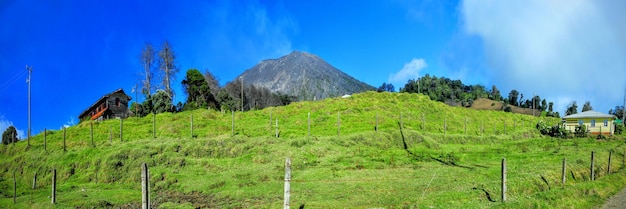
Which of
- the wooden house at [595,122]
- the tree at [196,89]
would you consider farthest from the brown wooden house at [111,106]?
the wooden house at [595,122]

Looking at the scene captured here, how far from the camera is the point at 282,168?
22.6 metres

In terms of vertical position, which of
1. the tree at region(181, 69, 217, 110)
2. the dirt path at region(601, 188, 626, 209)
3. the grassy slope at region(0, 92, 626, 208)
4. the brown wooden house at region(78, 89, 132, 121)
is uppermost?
the tree at region(181, 69, 217, 110)

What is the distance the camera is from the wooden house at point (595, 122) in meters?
58.1

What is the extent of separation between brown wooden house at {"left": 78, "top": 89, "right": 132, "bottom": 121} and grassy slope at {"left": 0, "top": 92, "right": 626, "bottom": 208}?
740 inches

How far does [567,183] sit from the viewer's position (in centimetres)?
2055

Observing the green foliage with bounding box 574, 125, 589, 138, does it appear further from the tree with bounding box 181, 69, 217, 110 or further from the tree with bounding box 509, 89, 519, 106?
the tree with bounding box 509, 89, 519, 106

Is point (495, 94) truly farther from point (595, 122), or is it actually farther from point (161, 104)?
point (161, 104)

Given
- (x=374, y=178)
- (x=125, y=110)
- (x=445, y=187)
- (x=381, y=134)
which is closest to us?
(x=445, y=187)

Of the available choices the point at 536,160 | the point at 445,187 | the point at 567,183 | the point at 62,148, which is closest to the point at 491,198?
the point at 445,187

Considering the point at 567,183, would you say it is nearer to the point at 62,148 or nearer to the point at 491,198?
the point at 491,198

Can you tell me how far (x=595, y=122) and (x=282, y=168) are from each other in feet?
181

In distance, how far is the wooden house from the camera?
58.1 metres

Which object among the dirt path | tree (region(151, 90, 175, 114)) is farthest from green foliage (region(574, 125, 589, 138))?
tree (region(151, 90, 175, 114))

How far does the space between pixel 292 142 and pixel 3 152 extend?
24.6 m
